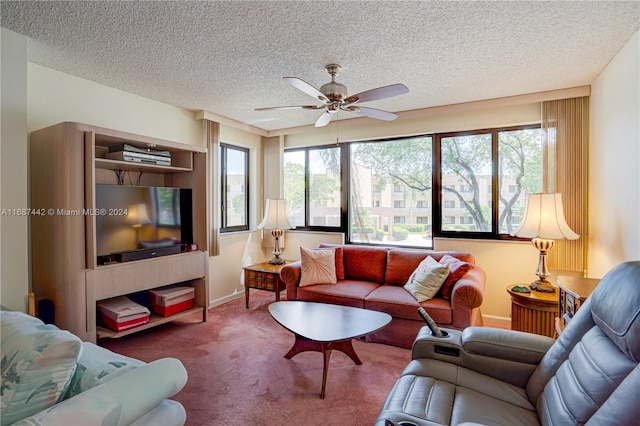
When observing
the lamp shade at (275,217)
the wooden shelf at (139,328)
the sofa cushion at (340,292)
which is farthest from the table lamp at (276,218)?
the wooden shelf at (139,328)

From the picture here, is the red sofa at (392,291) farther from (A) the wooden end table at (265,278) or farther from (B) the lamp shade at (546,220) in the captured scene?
(B) the lamp shade at (546,220)

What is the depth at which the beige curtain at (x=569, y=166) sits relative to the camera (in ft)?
9.96

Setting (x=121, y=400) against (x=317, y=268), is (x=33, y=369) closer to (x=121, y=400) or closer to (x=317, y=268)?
(x=121, y=400)

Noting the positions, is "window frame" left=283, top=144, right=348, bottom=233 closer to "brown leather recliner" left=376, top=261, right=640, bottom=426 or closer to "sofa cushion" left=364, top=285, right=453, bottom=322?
"sofa cushion" left=364, top=285, right=453, bottom=322

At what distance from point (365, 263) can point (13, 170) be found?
3.22 meters

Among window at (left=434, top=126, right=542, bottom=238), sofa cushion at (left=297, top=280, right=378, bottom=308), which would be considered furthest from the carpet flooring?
window at (left=434, top=126, right=542, bottom=238)

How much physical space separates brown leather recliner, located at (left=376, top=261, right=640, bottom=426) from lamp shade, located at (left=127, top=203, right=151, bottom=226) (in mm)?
2652

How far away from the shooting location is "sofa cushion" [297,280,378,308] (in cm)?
311

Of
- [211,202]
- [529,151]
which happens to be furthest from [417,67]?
[211,202]

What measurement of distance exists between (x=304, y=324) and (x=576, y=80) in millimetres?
3235

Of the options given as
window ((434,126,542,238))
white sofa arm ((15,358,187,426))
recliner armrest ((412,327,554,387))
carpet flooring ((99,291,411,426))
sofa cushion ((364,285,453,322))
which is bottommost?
carpet flooring ((99,291,411,426))

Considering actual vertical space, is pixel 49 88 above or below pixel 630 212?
above

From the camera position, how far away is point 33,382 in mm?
1014

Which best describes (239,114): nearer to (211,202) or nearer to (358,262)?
(211,202)
